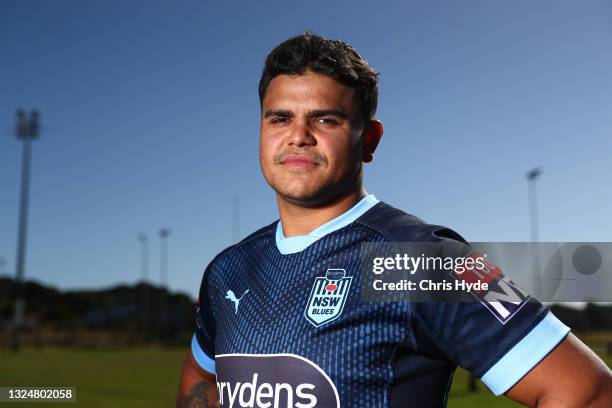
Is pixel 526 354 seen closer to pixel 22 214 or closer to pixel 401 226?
pixel 401 226

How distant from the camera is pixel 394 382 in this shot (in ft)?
7.95

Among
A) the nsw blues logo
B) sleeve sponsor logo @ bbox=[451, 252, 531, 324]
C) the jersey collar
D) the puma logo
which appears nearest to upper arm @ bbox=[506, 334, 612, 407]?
sleeve sponsor logo @ bbox=[451, 252, 531, 324]

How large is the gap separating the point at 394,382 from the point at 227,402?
75 centimetres

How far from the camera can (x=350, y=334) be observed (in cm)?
249

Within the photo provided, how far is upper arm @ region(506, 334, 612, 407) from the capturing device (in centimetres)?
217

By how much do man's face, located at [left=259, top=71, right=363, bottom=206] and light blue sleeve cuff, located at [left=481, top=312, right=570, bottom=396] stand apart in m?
0.92

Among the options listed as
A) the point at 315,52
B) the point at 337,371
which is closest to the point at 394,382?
the point at 337,371

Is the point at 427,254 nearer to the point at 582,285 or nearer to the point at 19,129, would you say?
the point at 582,285

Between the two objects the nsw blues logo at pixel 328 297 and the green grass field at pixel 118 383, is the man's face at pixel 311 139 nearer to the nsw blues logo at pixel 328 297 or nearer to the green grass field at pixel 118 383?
the nsw blues logo at pixel 328 297

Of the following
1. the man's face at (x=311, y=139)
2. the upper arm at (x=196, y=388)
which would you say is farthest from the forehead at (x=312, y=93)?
the upper arm at (x=196, y=388)

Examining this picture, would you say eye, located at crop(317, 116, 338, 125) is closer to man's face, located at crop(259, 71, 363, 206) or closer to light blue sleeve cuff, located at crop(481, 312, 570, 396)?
man's face, located at crop(259, 71, 363, 206)

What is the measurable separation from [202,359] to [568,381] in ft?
5.70

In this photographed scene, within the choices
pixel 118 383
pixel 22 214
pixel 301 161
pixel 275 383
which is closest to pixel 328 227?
pixel 301 161

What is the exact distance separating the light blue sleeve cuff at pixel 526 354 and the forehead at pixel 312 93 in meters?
1.10
